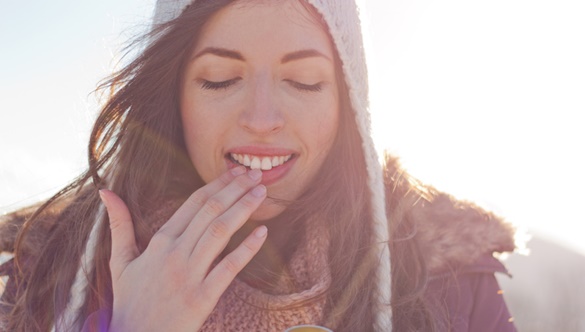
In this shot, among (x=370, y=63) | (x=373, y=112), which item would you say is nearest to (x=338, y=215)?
(x=373, y=112)

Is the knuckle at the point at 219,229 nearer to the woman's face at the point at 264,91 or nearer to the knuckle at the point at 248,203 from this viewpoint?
the knuckle at the point at 248,203

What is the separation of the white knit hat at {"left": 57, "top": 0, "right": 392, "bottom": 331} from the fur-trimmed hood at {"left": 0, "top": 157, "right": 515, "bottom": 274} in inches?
4.8

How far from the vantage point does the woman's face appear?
2094 mm

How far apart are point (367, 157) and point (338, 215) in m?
0.30

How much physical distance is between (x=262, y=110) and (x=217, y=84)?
0.83 ft

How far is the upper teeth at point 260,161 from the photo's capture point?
2.20 metres

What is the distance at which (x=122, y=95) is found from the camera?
8.13 ft

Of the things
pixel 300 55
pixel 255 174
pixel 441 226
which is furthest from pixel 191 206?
pixel 441 226

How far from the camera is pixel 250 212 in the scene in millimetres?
1999

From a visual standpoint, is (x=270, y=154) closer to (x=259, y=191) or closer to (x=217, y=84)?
(x=259, y=191)

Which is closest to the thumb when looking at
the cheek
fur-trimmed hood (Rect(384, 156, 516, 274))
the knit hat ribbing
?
the cheek

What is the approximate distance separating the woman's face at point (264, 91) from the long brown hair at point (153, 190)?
0.10m

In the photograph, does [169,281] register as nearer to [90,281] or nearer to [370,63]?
[90,281]

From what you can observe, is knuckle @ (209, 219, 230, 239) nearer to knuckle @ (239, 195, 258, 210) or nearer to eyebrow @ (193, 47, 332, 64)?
knuckle @ (239, 195, 258, 210)
